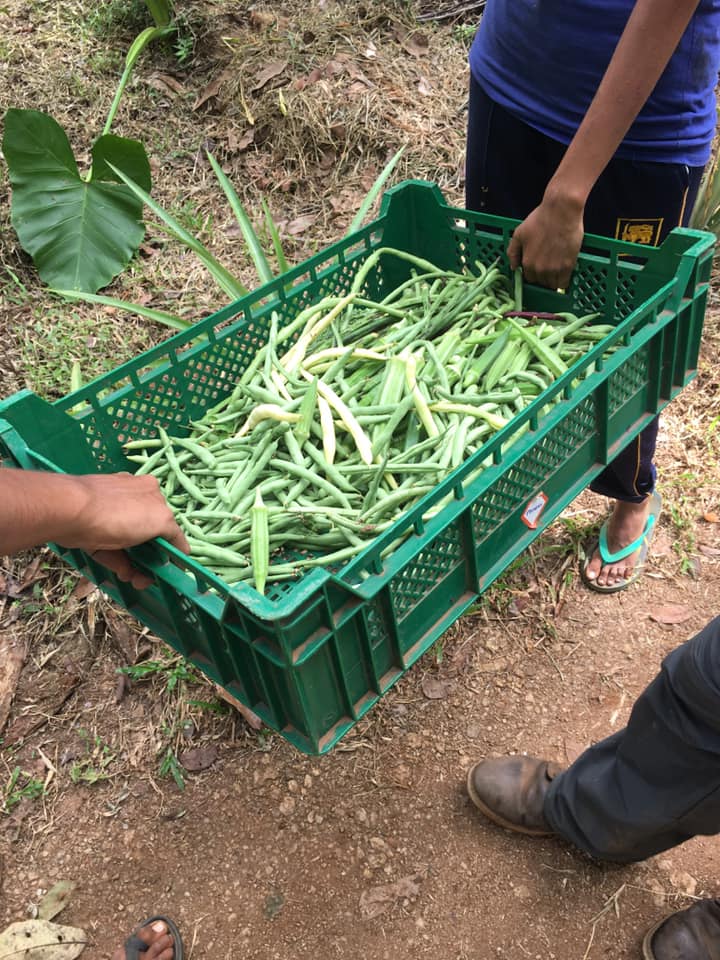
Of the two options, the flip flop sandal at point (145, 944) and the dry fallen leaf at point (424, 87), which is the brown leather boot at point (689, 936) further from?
the dry fallen leaf at point (424, 87)

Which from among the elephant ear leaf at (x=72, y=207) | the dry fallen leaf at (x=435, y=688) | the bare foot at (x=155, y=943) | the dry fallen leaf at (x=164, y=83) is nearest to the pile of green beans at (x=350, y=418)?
the dry fallen leaf at (x=435, y=688)

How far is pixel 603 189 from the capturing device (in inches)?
77.7

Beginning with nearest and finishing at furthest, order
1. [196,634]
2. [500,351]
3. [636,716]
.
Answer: [196,634] → [636,716] → [500,351]

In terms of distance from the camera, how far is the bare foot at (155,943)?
1.80 m

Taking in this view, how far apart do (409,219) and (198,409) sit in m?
0.85

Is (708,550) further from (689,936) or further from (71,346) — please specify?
(71,346)

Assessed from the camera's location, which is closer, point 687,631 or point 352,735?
point 352,735

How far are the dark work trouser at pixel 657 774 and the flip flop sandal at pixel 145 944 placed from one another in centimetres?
91

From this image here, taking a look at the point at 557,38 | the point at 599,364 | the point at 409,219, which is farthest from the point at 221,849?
the point at 557,38

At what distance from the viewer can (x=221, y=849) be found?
6.59 ft

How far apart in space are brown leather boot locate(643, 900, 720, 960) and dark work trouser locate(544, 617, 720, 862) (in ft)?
0.49

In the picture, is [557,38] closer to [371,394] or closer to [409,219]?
[409,219]

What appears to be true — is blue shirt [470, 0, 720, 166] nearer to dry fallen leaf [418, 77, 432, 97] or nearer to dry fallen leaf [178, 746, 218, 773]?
dry fallen leaf [178, 746, 218, 773]

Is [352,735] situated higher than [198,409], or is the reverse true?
[198,409]
